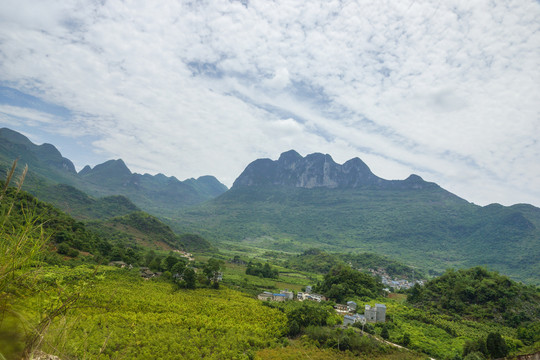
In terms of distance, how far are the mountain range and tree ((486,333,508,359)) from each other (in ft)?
198

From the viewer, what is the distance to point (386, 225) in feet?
355

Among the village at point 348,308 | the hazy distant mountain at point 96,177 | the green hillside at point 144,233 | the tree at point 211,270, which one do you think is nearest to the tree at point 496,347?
the village at point 348,308

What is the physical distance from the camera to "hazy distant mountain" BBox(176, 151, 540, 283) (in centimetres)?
8356

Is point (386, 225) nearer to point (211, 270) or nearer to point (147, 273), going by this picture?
point (211, 270)

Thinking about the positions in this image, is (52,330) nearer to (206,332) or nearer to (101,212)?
(206,332)

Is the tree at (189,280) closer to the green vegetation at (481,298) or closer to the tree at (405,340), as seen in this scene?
the tree at (405,340)

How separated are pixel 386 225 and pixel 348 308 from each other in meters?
88.3

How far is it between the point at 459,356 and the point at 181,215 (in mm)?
125797

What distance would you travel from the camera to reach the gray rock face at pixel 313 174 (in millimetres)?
150000

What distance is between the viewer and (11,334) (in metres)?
2.09

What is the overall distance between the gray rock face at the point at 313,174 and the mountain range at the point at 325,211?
589mm

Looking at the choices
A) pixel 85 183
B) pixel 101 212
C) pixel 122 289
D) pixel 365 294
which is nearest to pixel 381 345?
pixel 365 294

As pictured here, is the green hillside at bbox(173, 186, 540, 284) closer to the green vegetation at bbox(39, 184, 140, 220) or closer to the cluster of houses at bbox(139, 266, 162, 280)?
the green vegetation at bbox(39, 184, 140, 220)

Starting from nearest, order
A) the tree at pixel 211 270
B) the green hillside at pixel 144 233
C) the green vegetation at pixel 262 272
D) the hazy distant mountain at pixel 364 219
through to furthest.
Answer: the tree at pixel 211 270 < the green vegetation at pixel 262 272 < the green hillside at pixel 144 233 < the hazy distant mountain at pixel 364 219
